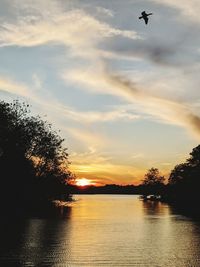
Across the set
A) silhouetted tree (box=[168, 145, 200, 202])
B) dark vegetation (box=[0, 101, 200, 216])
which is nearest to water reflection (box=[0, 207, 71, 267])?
dark vegetation (box=[0, 101, 200, 216])

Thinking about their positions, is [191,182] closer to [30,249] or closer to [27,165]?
[27,165]

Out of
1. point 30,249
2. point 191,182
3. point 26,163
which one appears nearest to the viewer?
point 30,249

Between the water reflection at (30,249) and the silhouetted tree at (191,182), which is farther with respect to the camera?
the silhouetted tree at (191,182)

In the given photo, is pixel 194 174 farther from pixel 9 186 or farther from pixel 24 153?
pixel 9 186

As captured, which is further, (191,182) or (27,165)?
(191,182)

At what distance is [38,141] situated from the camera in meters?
93.9

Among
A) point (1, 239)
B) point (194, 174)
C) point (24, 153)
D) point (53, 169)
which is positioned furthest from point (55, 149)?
point (1, 239)

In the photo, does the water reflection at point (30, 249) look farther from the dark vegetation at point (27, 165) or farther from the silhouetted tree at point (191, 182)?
the silhouetted tree at point (191, 182)

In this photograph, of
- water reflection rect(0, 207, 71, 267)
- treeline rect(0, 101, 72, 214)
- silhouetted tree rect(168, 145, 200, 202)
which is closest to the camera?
water reflection rect(0, 207, 71, 267)

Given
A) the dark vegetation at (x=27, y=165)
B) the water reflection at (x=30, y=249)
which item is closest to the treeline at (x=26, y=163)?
the dark vegetation at (x=27, y=165)

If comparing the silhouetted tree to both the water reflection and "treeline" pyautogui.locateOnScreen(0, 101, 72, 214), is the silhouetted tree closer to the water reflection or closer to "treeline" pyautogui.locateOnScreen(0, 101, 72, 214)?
"treeline" pyautogui.locateOnScreen(0, 101, 72, 214)

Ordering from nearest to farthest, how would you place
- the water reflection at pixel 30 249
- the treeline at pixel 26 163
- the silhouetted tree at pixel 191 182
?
the water reflection at pixel 30 249
the treeline at pixel 26 163
the silhouetted tree at pixel 191 182

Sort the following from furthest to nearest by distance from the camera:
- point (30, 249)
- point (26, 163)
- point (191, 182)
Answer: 1. point (191, 182)
2. point (26, 163)
3. point (30, 249)

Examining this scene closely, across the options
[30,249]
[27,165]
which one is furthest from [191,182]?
[30,249]
